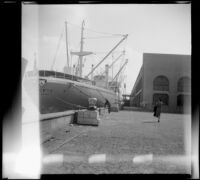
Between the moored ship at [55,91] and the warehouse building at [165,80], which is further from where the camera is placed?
the warehouse building at [165,80]

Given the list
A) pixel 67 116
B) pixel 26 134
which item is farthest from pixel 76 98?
pixel 26 134

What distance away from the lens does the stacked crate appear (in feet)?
41.0

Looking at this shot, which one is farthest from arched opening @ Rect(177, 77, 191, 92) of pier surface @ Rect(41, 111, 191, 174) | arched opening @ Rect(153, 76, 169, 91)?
pier surface @ Rect(41, 111, 191, 174)

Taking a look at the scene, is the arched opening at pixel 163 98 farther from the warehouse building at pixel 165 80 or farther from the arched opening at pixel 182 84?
the arched opening at pixel 182 84

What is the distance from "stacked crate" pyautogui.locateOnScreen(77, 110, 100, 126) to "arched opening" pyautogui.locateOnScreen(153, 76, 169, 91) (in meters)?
39.0

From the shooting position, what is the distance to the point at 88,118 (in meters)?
12.7

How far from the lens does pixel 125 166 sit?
5148mm

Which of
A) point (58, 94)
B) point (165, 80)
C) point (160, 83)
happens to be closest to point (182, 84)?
point (165, 80)

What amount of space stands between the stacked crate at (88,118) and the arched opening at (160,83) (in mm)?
39021

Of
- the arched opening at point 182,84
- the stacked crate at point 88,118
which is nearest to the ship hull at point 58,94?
the stacked crate at point 88,118

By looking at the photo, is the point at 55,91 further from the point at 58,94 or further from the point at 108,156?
the point at 108,156

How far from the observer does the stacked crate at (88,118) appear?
12.5m

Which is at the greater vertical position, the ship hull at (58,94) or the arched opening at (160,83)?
the arched opening at (160,83)

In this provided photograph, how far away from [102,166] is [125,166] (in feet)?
1.64
